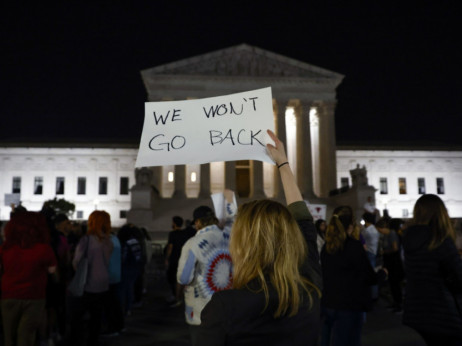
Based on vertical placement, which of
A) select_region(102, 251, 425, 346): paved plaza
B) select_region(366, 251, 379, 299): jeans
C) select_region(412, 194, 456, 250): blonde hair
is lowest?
select_region(102, 251, 425, 346): paved plaza

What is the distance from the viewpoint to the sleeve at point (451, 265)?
3660 millimetres

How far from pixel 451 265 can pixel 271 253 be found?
2.29m

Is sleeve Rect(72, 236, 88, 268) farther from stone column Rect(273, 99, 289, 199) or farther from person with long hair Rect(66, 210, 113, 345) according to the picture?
stone column Rect(273, 99, 289, 199)

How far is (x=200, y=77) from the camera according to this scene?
4172 cm

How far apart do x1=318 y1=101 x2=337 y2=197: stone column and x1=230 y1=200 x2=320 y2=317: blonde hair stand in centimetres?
4078

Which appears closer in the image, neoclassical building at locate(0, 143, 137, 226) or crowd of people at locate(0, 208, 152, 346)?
crowd of people at locate(0, 208, 152, 346)

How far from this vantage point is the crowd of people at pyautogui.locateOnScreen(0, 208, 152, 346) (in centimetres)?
505

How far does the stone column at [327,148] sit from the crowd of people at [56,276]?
3365 centimetres

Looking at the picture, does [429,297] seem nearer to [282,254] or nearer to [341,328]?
[341,328]

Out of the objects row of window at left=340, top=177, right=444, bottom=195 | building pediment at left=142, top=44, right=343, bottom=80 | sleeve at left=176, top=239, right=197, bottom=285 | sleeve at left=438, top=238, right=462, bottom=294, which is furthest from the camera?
row of window at left=340, top=177, right=444, bottom=195

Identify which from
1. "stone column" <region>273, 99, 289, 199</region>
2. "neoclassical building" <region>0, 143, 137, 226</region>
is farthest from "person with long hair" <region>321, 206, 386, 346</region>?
"neoclassical building" <region>0, 143, 137, 226</region>

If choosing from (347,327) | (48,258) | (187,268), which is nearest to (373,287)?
(347,327)

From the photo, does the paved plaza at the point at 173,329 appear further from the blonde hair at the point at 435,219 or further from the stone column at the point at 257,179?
the stone column at the point at 257,179

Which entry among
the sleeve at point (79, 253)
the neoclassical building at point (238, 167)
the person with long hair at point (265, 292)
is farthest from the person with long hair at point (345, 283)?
the neoclassical building at point (238, 167)
